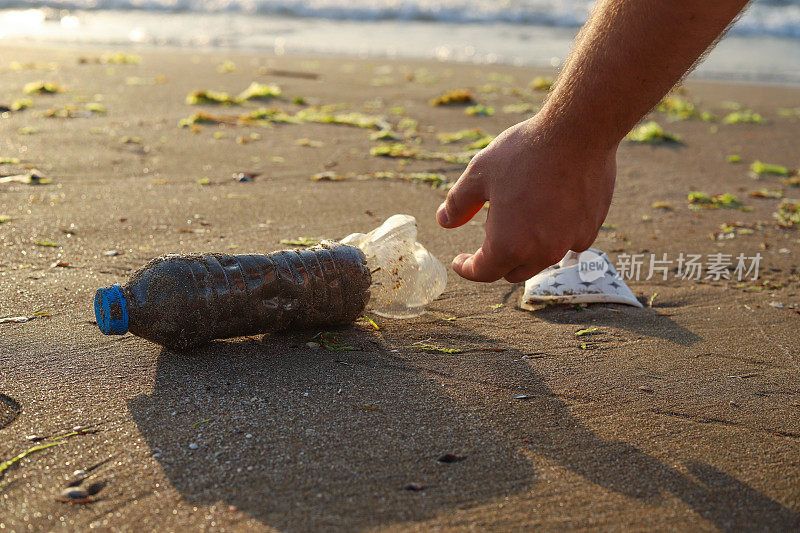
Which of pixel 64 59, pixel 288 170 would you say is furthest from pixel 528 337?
pixel 64 59

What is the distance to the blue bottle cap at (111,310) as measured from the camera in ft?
7.72

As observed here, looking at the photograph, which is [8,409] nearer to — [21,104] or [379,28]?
[21,104]

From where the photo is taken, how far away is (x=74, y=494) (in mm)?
1780

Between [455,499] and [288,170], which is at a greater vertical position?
[288,170]

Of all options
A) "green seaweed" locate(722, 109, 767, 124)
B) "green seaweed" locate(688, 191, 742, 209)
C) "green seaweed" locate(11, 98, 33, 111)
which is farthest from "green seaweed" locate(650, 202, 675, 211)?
"green seaweed" locate(11, 98, 33, 111)

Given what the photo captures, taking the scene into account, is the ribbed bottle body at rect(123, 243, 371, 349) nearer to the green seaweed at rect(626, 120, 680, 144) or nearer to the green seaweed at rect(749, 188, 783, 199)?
the green seaweed at rect(749, 188, 783, 199)

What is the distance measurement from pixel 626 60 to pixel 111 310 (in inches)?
65.6

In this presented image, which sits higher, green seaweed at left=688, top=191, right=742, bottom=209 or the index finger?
the index finger

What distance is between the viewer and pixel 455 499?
6.01 ft

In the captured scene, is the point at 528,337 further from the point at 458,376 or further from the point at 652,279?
the point at 652,279

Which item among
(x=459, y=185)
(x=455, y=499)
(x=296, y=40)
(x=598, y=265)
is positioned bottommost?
(x=455, y=499)

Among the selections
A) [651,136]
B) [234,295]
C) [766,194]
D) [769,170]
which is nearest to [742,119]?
[651,136]

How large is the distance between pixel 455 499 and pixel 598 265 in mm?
1723

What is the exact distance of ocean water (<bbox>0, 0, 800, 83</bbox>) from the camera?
13656mm
